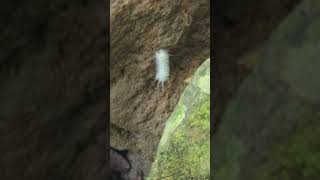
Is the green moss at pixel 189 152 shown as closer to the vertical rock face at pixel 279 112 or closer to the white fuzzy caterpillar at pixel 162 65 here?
the white fuzzy caterpillar at pixel 162 65

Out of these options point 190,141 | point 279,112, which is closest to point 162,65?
point 190,141

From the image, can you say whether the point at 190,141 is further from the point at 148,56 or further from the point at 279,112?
the point at 279,112

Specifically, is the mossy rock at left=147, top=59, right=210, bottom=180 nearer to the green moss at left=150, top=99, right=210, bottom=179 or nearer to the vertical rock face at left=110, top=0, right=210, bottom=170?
the green moss at left=150, top=99, right=210, bottom=179

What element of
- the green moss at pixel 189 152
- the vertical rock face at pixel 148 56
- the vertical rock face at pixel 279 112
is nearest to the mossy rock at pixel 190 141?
the green moss at pixel 189 152

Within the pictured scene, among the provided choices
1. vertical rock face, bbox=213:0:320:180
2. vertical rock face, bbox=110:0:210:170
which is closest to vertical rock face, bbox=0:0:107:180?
vertical rock face, bbox=213:0:320:180

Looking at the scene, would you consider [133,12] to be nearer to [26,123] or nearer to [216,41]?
[216,41]
